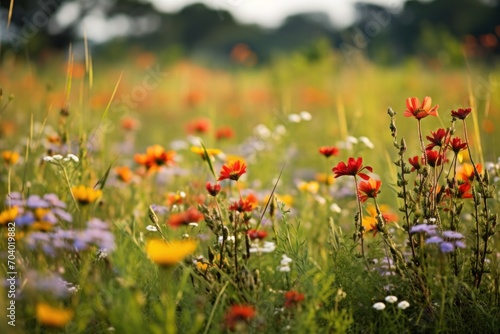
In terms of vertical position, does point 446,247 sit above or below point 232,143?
below

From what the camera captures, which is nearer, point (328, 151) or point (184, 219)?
point (184, 219)

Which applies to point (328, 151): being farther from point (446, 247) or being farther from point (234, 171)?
point (446, 247)

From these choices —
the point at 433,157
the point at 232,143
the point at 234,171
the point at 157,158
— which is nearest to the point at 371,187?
the point at 433,157

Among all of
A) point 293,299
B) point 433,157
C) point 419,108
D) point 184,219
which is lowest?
point 293,299

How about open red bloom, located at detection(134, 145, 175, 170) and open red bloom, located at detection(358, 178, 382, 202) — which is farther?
open red bloom, located at detection(134, 145, 175, 170)

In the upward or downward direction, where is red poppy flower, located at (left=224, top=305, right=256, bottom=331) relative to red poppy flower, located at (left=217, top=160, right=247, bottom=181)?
downward

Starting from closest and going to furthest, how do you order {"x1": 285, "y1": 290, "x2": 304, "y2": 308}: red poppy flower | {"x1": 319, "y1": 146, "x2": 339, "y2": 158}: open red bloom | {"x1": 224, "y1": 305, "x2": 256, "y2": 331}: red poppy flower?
{"x1": 224, "y1": 305, "x2": 256, "y2": 331}: red poppy flower < {"x1": 285, "y1": 290, "x2": 304, "y2": 308}: red poppy flower < {"x1": 319, "y1": 146, "x2": 339, "y2": 158}: open red bloom

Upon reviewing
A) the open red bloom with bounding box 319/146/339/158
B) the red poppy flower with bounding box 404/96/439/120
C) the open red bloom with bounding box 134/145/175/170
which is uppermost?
the red poppy flower with bounding box 404/96/439/120

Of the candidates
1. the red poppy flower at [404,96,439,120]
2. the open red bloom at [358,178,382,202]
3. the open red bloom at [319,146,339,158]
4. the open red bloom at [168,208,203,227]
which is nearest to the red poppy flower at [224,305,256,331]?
the open red bloom at [168,208,203,227]

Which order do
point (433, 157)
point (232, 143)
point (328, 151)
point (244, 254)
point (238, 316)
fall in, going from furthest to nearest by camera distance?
1. point (232, 143)
2. point (328, 151)
3. point (433, 157)
4. point (244, 254)
5. point (238, 316)

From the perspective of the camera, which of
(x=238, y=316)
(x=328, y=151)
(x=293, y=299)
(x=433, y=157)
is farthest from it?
(x=328, y=151)

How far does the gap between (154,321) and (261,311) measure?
0.32 meters

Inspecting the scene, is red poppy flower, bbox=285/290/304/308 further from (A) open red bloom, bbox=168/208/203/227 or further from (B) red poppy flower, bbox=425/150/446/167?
(B) red poppy flower, bbox=425/150/446/167

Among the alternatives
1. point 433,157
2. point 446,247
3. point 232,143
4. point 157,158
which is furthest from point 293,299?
point 232,143
